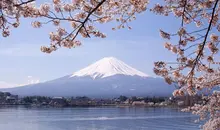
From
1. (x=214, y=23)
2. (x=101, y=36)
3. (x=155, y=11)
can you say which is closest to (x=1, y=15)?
(x=101, y=36)

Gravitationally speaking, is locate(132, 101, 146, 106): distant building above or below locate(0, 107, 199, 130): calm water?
above

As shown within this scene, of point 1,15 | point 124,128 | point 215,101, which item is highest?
point 1,15

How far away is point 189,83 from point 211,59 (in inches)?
10.7

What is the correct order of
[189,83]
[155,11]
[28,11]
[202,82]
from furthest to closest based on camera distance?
[202,82]
[189,83]
[155,11]
[28,11]

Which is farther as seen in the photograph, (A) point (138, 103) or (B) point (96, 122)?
(A) point (138, 103)

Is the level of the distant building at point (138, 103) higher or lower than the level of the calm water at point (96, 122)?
higher

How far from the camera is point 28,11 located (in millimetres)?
1910

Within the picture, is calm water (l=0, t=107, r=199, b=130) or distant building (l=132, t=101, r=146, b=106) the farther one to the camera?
distant building (l=132, t=101, r=146, b=106)

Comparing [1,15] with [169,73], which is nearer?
[1,15]

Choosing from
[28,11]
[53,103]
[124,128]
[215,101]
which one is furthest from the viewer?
[53,103]

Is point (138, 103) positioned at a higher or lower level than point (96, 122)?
higher

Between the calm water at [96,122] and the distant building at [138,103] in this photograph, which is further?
the distant building at [138,103]

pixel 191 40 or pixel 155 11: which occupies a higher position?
pixel 155 11

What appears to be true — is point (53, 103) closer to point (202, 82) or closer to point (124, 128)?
point (124, 128)
